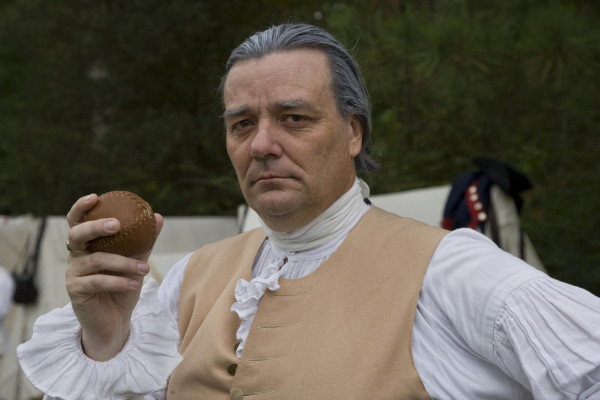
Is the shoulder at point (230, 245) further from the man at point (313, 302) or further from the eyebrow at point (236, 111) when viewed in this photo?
the eyebrow at point (236, 111)

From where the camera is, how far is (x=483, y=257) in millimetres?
1698

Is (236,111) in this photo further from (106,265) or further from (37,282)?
(37,282)

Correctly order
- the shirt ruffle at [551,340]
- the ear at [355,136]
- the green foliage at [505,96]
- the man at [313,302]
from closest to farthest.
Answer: the shirt ruffle at [551,340] < the man at [313,302] < the ear at [355,136] < the green foliage at [505,96]

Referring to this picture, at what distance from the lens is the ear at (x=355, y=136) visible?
206 cm

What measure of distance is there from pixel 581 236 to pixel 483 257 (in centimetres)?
272

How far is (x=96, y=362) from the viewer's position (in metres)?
1.93

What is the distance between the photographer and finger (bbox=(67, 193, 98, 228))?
1.78 meters

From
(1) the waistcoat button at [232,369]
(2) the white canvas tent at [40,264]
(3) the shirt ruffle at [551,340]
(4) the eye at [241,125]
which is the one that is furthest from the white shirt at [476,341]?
(2) the white canvas tent at [40,264]

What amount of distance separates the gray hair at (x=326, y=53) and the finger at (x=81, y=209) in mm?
534

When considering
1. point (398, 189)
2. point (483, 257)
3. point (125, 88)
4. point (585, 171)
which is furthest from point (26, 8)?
point (483, 257)

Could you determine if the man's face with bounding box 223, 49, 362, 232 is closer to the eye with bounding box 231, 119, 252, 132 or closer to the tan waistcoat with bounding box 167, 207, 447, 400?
the eye with bounding box 231, 119, 252, 132

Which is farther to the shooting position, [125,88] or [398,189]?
[125,88]

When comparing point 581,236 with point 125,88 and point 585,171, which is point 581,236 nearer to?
point 585,171

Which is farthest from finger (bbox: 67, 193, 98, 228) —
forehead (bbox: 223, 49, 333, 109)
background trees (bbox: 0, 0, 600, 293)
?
background trees (bbox: 0, 0, 600, 293)
